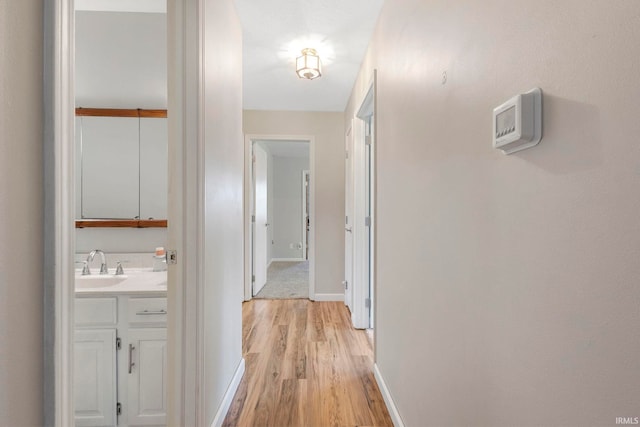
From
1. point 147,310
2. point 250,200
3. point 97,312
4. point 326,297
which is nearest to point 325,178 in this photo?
point 250,200

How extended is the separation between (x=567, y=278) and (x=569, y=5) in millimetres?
479

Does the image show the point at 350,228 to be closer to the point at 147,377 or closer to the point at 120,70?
the point at 147,377

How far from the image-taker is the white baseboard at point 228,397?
1545 millimetres

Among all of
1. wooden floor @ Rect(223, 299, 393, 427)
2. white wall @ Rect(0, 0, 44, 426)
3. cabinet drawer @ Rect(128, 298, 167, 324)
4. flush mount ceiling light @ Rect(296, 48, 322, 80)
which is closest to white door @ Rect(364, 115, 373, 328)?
wooden floor @ Rect(223, 299, 393, 427)

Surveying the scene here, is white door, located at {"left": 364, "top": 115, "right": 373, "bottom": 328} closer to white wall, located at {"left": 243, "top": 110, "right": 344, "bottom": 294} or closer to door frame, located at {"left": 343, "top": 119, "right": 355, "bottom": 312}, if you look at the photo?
door frame, located at {"left": 343, "top": 119, "right": 355, "bottom": 312}

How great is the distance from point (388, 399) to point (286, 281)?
10.6ft

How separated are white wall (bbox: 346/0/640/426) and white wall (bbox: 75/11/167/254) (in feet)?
5.11

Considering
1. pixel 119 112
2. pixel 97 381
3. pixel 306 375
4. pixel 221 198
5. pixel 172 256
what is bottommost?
pixel 306 375

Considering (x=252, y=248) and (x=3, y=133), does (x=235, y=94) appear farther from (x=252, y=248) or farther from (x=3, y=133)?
(x=252, y=248)

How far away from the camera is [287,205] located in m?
6.79

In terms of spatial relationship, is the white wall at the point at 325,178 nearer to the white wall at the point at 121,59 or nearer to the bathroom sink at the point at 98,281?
the white wall at the point at 121,59

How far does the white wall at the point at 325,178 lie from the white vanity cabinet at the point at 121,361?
92.4 inches

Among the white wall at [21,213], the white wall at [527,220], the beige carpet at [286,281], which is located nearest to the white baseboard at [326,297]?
the beige carpet at [286,281]

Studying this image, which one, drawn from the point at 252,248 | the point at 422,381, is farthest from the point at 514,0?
the point at 252,248
